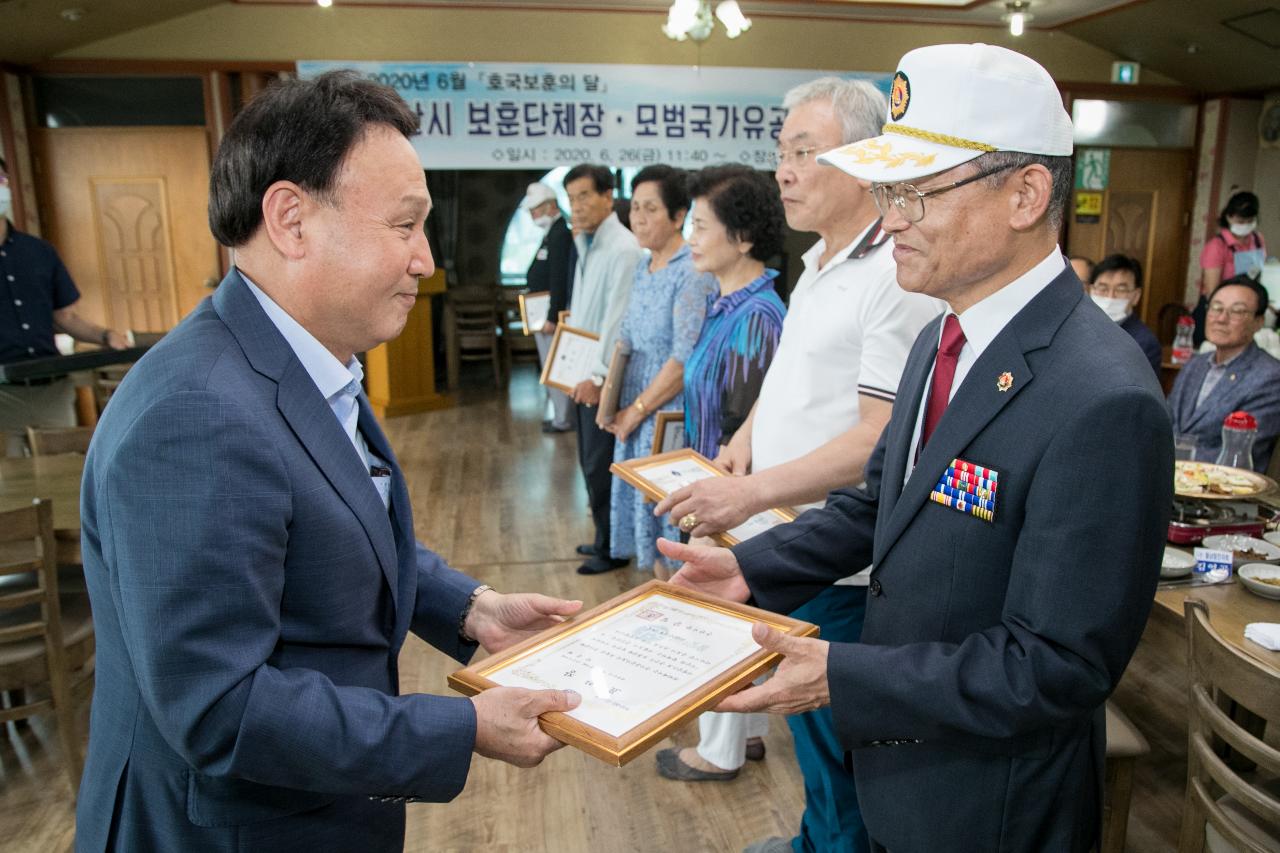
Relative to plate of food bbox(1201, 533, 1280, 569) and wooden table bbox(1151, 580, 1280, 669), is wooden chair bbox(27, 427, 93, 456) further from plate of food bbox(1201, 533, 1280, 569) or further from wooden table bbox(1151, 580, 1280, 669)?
plate of food bbox(1201, 533, 1280, 569)

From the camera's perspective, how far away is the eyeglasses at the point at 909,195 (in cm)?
110

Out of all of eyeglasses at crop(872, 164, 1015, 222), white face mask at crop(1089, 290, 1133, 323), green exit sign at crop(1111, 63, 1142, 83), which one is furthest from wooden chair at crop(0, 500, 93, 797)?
green exit sign at crop(1111, 63, 1142, 83)

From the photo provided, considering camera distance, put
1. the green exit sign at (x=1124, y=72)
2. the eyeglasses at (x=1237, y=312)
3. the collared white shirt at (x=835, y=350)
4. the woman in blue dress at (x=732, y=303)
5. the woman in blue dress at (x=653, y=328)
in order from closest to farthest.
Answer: the collared white shirt at (x=835, y=350)
the woman in blue dress at (x=732, y=303)
the woman in blue dress at (x=653, y=328)
the eyeglasses at (x=1237, y=312)
the green exit sign at (x=1124, y=72)

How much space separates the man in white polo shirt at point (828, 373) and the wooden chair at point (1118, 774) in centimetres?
61

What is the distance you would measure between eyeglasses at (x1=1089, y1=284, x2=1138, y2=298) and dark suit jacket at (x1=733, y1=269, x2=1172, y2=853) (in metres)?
3.53

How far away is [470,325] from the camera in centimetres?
894

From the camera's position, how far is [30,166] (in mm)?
6570

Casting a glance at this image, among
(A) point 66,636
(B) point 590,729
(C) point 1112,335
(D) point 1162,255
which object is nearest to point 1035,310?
(C) point 1112,335

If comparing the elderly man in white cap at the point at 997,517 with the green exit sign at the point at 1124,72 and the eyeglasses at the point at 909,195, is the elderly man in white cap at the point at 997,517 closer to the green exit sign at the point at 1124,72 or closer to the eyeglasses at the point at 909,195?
the eyeglasses at the point at 909,195

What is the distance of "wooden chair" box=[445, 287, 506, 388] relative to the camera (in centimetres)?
876

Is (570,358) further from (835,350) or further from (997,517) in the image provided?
(997,517)

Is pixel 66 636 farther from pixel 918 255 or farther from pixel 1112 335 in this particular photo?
pixel 1112 335

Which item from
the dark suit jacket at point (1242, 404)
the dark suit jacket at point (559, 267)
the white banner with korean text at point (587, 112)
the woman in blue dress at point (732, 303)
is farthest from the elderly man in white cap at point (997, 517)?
the white banner with korean text at point (587, 112)

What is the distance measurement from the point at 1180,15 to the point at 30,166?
8.46 meters
